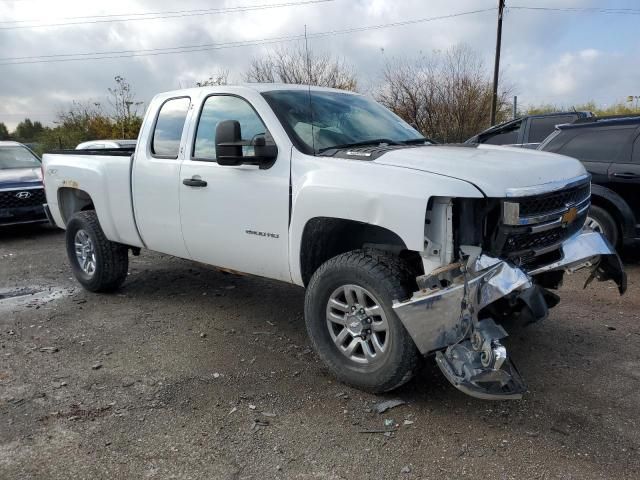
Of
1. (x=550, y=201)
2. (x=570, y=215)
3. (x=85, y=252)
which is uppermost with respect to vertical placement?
(x=550, y=201)

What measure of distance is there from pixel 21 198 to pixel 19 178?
1.63 ft

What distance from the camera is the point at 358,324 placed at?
353 centimetres

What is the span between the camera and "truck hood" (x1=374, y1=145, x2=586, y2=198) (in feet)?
10.2

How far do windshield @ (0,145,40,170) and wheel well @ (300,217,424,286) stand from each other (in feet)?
29.2

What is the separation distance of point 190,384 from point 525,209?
242 cm

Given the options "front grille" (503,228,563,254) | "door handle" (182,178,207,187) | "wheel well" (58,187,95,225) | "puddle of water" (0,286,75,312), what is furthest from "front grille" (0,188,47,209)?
"front grille" (503,228,563,254)

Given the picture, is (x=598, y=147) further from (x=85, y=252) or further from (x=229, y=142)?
(x=85, y=252)

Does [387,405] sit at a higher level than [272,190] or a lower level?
lower

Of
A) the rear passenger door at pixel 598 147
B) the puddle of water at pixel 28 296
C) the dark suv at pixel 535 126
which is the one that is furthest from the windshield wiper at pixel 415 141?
the dark suv at pixel 535 126

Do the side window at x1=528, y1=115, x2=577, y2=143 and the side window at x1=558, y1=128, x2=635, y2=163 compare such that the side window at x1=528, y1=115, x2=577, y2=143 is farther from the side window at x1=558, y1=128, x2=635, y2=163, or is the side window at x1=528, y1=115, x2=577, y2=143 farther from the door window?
the door window

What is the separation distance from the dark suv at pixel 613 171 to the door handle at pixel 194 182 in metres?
4.17

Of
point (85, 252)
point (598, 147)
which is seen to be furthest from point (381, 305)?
point (598, 147)

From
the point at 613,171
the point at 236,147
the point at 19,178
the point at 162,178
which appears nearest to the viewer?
the point at 236,147

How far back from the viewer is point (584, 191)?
3.94 metres
